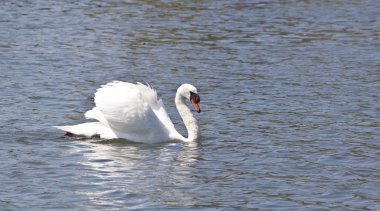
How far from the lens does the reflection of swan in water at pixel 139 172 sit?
1167cm

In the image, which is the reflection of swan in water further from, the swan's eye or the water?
the swan's eye

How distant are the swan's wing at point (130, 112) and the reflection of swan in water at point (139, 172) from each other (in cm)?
20

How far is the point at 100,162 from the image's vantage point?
44.2ft

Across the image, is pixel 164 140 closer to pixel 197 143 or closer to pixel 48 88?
pixel 197 143

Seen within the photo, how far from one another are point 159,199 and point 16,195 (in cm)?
158

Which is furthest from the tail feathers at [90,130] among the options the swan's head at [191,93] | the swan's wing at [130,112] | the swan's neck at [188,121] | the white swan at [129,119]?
the swan's head at [191,93]

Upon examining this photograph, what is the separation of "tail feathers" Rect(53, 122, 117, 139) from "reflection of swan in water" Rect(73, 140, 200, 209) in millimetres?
115

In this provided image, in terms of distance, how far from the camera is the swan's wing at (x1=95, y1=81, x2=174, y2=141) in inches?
581

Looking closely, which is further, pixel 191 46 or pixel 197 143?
pixel 191 46

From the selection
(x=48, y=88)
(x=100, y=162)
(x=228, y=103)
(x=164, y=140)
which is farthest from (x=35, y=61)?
(x=100, y=162)

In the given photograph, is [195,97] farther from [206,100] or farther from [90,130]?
[206,100]

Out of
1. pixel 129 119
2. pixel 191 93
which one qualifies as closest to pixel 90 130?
pixel 129 119

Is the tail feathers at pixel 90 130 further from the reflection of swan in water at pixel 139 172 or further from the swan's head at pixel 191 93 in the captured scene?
the swan's head at pixel 191 93

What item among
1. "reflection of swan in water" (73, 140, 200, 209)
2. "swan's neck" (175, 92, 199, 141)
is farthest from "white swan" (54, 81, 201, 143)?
"reflection of swan in water" (73, 140, 200, 209)
